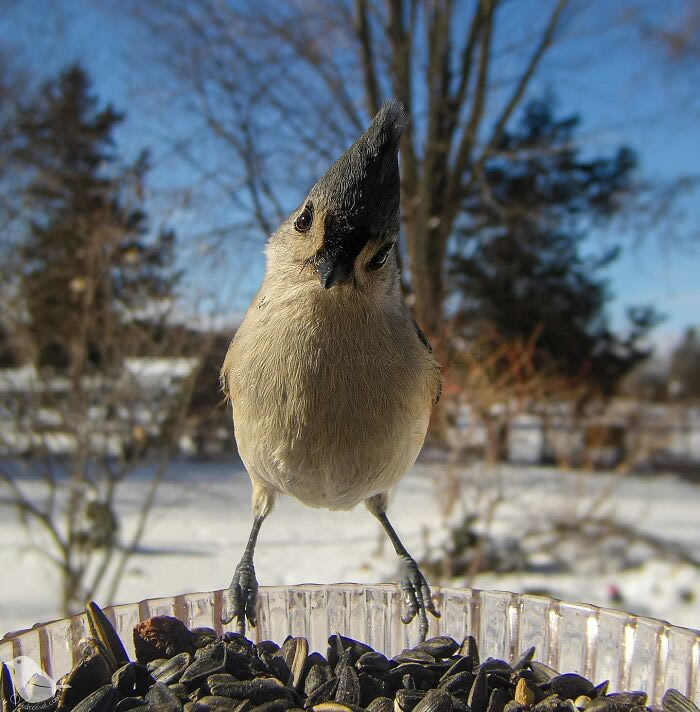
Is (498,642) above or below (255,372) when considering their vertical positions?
below

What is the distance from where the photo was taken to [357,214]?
813 mm

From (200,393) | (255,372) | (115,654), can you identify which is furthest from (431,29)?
(115,654)

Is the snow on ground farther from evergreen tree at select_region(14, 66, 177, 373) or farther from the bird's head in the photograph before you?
the bird's head

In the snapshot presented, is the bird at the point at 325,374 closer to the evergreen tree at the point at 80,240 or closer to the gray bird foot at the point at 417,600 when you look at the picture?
the gray bird foot at the point at 417,600

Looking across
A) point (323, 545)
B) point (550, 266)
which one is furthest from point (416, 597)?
point (550, 266)

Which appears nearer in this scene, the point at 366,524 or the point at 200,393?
the point at 200,393

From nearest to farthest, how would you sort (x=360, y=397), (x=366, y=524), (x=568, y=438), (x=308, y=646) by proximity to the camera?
(x=360, y=397), (x=308, y=646), (x=366, y=524), (x=568, y=438)

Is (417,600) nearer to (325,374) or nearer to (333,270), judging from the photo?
(325,374)

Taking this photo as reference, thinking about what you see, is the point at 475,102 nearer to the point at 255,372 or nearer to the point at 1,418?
the point at 1,418

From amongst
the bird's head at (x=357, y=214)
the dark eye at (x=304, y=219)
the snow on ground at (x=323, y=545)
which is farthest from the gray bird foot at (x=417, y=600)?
the snow on ground at (x=323, y=545)

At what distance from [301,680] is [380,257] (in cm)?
71

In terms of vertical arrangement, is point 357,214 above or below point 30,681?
above

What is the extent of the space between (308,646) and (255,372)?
514mm

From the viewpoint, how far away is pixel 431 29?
15.9ft
